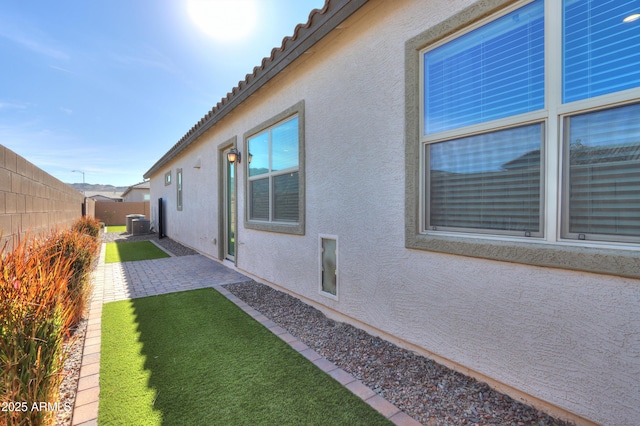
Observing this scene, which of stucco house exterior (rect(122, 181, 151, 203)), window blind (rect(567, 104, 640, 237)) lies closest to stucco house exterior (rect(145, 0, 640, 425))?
window blind (rect(567, 104, 640, 237))

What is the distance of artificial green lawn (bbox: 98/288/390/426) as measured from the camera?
2.33m

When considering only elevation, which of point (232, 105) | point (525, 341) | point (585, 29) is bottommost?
point (525, 341)

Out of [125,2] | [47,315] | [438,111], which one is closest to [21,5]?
[125,2]

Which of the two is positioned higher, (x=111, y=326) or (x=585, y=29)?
(x=585, y=29)

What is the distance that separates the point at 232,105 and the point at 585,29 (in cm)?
636

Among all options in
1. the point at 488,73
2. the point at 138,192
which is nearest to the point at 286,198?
the point at 488,73

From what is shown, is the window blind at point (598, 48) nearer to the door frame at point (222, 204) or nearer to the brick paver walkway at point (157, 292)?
the brick paver walkway at point (157, 292)

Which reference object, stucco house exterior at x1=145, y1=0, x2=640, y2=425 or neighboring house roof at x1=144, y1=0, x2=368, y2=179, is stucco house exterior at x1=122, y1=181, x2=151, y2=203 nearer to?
neighboring house roof at x1=144, y1=0, x2=368, y2=179

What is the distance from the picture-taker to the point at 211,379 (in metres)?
2.84

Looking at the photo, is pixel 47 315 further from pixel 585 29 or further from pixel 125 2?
pixel 125 2

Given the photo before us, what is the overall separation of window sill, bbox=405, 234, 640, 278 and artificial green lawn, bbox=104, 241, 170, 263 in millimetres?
10228

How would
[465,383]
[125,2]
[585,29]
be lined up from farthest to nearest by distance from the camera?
[125,2], [465,383], [585,29]

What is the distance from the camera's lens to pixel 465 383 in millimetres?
2604

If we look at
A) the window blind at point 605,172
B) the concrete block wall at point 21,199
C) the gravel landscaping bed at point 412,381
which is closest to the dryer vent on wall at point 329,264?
the gravel landscaping bed at point 412,381
